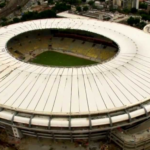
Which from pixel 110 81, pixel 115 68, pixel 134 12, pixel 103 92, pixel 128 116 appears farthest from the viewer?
pixel 134 12

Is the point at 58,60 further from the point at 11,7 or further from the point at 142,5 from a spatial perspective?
the point at 11,7

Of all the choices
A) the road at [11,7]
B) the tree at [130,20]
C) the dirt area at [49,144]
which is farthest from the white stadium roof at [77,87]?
the road at [11,7]

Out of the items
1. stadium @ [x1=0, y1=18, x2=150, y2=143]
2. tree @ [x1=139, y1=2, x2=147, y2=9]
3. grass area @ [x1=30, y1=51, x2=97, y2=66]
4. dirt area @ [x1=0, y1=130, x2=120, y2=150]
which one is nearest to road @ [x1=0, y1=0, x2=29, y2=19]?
grass area @ [x1=30, y1=51, x2=97, y2=66]

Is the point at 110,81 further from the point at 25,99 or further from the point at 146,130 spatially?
the point at 25,99

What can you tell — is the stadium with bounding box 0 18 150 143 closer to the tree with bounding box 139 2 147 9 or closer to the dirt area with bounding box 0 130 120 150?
the dirt area with bounding box 0 130 120 150

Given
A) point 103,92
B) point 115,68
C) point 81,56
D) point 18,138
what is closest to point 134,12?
point 81,56

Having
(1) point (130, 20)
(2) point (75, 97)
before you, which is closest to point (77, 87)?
(2) point (75, 97)
